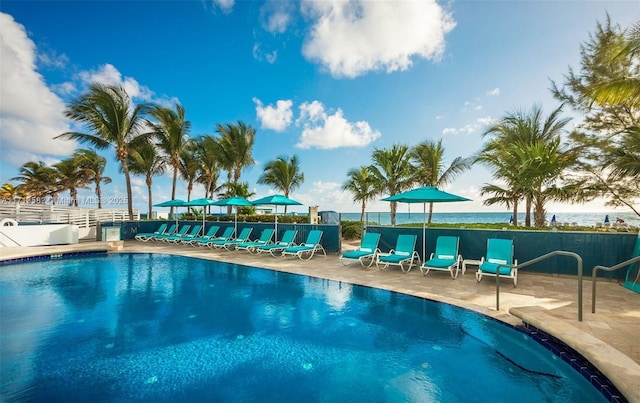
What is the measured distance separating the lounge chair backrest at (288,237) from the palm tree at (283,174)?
332 inches

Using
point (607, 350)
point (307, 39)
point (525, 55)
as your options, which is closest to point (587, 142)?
point (525, 55)

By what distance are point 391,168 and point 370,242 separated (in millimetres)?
5623

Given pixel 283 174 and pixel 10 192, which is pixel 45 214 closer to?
pixel 283 174

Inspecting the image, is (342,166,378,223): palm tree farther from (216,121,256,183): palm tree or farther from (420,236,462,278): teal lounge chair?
(420,236,462,278): teal lounge chair

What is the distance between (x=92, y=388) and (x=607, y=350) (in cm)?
561

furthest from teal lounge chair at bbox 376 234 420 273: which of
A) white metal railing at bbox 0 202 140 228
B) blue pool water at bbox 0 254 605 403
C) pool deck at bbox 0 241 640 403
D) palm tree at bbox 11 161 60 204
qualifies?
palm tree at bbox 11 161 60 204

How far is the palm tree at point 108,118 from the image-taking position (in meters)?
15.2

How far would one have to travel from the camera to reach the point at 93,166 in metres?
27.4

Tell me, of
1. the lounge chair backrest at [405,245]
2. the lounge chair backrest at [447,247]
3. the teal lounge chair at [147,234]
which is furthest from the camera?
the teal lounge chair at [147,234]

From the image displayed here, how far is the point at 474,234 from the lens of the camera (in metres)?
7.99

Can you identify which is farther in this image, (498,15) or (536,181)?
(498,15)

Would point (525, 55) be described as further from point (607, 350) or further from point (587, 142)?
point (607, 350)

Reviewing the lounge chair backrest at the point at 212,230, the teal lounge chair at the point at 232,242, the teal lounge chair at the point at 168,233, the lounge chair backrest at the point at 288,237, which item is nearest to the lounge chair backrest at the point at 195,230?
the lounge chair backrest at the point at 212,230

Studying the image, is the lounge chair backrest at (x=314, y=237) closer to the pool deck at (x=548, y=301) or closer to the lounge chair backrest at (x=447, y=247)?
the pool deck at (x=548, y=301)
